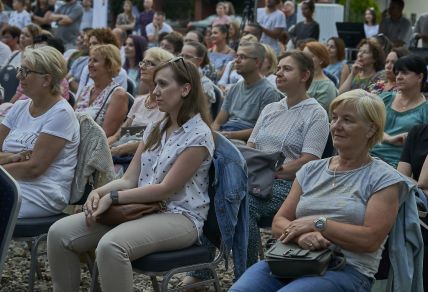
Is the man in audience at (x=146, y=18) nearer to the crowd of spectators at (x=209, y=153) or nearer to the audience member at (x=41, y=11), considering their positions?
the audience member at (x=41, y=11)

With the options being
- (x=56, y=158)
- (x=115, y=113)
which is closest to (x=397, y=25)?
(x=115, y=113)

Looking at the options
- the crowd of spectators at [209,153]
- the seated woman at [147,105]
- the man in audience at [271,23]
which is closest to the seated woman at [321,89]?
the crowd of spectators at [209,153]

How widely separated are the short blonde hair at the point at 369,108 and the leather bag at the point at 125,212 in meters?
1.09

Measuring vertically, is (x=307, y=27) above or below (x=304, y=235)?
below

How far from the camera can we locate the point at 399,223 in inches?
151

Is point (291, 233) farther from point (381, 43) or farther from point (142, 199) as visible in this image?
point (381, 43)

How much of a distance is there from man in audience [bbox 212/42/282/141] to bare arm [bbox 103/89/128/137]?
685mm

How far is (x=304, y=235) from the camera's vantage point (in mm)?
3789

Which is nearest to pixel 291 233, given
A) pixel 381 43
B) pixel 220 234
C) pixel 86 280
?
pixel 220 234

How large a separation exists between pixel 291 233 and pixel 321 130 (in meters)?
1.60

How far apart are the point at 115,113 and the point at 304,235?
299cm

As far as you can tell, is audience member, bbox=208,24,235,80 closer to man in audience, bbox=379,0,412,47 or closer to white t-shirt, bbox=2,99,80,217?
man in audience, bbox=379,0,412,47

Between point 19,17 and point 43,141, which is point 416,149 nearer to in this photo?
point 43,141

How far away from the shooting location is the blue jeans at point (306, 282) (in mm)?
3602
